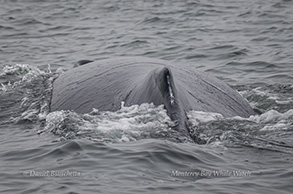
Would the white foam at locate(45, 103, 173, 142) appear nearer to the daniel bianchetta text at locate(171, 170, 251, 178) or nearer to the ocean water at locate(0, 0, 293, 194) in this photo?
the ocean water at locate(0, 0, 293, 194)

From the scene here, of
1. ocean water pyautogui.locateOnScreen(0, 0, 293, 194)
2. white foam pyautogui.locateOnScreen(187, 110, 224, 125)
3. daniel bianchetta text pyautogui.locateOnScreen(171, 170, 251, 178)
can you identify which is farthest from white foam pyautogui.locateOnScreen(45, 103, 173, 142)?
daniel bianchetta text pyautogui.locateOnScreen(171, 170, 251, 178)

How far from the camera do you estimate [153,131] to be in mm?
6469

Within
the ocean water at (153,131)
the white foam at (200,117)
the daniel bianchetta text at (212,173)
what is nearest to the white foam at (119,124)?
the ocean water at (153,131)

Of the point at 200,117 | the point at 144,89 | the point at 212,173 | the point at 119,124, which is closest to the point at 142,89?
the point at 144,89

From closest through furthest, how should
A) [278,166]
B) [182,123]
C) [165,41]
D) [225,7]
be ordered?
1. [278,166]
2. [182,123]
3. [165,41]
4. [225,7]

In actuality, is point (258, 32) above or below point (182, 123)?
below

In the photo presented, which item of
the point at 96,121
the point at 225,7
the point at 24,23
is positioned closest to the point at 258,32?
the point at 225,7

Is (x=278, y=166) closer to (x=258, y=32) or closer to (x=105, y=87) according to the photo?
(x=105, y=87)

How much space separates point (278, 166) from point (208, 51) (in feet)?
31.0

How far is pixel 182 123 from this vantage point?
20.3 feet

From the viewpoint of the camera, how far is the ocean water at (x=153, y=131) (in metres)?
→ 5.36

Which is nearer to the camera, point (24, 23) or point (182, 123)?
point (182, 123)

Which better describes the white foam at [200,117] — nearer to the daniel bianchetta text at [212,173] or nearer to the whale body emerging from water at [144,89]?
the whale body emerging from water at [144,89]

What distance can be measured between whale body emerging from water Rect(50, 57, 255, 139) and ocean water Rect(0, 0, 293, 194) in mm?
139
